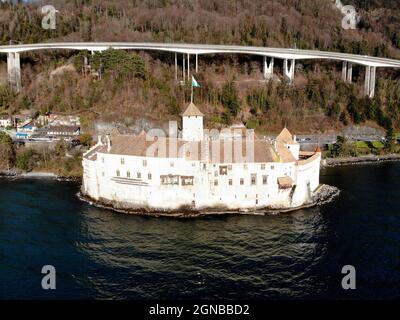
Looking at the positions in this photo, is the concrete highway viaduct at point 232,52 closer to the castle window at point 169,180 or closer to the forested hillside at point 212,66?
the forested hillside at point 212,66

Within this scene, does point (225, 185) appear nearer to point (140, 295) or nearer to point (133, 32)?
point (140, 295)

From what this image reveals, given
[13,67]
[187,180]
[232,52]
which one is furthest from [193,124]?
[13,67]

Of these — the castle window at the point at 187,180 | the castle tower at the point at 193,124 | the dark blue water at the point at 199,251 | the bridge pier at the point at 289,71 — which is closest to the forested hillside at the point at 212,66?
the bridge pier at the point at 289,71

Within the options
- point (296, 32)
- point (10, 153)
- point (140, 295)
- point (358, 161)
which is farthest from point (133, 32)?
point (140, 295)

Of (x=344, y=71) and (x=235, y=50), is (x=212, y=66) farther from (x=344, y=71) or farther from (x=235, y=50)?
(x=344, y=71)

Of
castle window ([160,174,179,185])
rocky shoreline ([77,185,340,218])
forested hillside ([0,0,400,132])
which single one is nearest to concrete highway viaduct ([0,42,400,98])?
forested hillside ([0,0,400,132])
